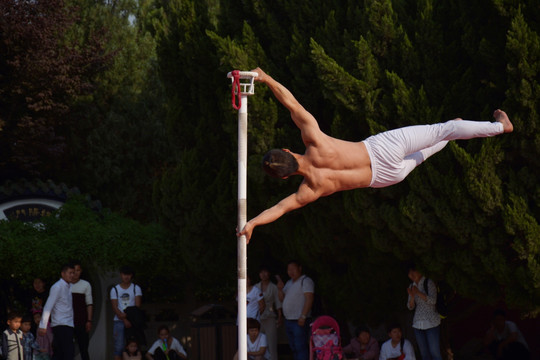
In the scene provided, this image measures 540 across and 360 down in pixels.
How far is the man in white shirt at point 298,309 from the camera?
37.3 ft

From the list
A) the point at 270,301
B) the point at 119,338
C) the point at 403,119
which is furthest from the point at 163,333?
the point at 403,119

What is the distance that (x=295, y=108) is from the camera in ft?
23.6

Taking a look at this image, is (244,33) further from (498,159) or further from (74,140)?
(74,140)

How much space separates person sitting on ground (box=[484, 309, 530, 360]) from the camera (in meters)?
11.3

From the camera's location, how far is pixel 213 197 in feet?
42.7

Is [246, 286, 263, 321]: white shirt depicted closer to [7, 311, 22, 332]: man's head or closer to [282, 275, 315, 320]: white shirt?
[282, 275, 315, 320]: white shirt

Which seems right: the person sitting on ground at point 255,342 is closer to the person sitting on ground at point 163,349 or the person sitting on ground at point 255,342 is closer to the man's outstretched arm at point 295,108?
the person sitting on ground at point 163,349

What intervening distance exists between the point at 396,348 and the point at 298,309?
5.09 ft

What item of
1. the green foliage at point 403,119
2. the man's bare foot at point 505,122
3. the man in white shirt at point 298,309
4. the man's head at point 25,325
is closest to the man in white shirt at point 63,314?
the man's head at point 25,325

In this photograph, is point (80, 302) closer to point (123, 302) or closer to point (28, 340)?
point (123, 302)

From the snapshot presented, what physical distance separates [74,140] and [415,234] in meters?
12.9

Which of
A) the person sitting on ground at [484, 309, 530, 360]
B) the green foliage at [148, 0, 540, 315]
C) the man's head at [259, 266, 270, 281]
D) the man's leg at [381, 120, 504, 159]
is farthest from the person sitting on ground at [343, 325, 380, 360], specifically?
the man's leg at [381, 120, 504, 159]

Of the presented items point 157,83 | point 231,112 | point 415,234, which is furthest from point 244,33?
point 157,83

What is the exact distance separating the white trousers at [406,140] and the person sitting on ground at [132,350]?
18.0 ft
